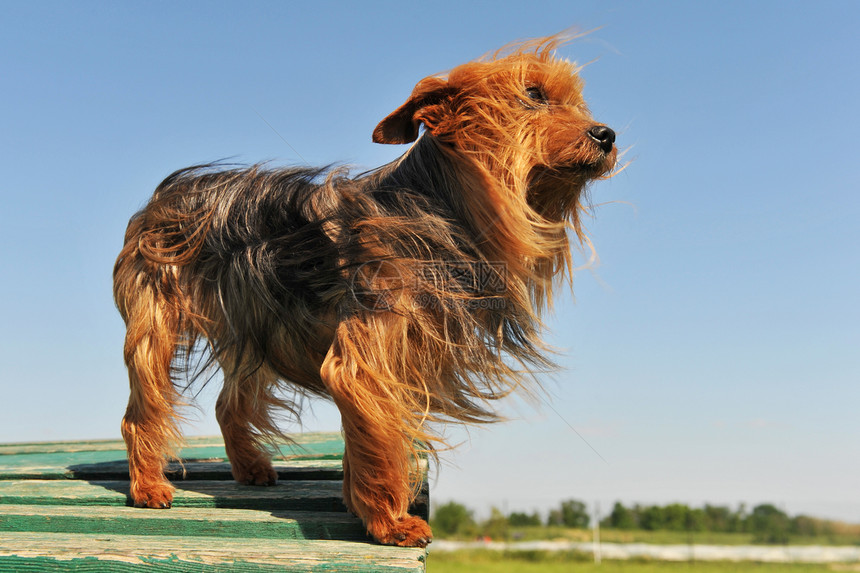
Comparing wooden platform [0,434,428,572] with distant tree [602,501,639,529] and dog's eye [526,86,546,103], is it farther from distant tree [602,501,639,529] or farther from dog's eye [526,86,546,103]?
distant tree [602,501,639,529]

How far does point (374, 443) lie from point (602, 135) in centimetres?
162

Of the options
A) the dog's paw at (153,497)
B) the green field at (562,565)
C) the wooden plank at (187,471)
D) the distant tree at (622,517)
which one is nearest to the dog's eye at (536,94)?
the wooden plank at (187,471)

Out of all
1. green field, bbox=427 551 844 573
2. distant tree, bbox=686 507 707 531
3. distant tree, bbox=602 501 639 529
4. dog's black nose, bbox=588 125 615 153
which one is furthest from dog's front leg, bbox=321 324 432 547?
distant tree, bbox=686 507 707 531

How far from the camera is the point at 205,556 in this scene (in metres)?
2.63

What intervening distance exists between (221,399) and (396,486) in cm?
192

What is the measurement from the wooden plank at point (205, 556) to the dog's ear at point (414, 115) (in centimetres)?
170

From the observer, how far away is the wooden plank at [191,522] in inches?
121

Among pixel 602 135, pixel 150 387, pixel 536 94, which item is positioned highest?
pixel 536 94

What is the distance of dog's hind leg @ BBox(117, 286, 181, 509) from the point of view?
3.78 meters

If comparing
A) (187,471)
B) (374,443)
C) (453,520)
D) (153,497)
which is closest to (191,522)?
(153,497)

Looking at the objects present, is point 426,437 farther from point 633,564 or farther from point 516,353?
point 633,564

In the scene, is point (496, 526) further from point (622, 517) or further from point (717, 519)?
point (717, 519)

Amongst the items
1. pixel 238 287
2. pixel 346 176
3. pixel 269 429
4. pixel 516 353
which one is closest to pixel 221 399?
pixel 269 429

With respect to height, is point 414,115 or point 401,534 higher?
point 414,115
